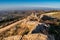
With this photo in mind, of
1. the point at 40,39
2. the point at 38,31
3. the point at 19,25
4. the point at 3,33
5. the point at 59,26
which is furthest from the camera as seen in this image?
the point at 59,26

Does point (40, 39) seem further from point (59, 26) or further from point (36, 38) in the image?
point (59, 26)

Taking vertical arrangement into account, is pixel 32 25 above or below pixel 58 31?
above

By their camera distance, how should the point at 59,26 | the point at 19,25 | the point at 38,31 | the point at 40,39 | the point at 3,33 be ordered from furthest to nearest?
the point at 59,26
the point at 19,25
the point at 3,33
the point at 38,31
the point at 40,39

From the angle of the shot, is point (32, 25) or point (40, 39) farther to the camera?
point (32, 25)

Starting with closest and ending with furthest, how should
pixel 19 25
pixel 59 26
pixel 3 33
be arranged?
pixel 3 33
pixel 19 25
pixel 59 26

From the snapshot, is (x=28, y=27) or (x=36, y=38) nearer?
(x=36, y=38)

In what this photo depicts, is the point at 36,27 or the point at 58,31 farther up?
the point at 36,27

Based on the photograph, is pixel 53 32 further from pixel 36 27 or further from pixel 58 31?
pixel 36 27

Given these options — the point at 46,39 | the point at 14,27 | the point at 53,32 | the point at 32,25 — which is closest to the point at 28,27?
the point at 32,25

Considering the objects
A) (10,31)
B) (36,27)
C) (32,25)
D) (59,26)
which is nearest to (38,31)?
(36,27)
